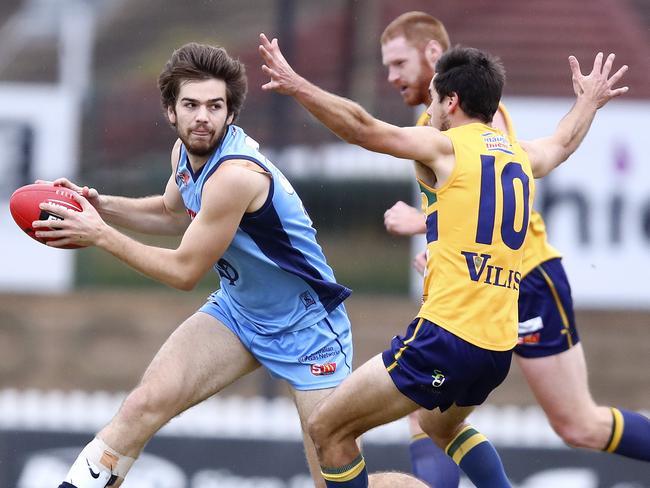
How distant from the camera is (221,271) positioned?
5195 millimetres

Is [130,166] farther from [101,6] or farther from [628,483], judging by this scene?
[628,483]

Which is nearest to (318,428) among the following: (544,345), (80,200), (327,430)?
(327,430)

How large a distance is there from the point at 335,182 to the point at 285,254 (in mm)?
3851

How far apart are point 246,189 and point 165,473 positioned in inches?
148

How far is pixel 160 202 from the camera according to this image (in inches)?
221

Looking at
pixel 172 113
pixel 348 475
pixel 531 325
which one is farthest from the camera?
pixel 531 325

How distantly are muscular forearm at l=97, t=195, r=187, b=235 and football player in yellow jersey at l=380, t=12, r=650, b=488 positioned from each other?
40.9 inches

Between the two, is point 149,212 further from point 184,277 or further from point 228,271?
point 184,277

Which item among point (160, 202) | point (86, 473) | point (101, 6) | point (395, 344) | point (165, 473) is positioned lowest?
point (165, 473)

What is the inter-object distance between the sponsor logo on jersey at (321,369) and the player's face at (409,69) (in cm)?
151

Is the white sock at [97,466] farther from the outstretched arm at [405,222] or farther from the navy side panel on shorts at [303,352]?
the outstretched arm at [405,222]

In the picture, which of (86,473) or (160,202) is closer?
(86,473)

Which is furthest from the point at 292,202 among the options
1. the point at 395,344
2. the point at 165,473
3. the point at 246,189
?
the point at 165,473

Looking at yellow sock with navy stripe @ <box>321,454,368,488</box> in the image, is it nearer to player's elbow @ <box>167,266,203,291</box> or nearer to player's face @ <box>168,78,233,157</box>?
player's elbow @ <box>167,266,203,291</box>
